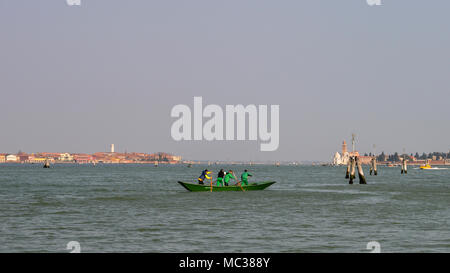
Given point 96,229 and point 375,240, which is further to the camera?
point 96,229

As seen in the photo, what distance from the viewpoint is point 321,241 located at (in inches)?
837

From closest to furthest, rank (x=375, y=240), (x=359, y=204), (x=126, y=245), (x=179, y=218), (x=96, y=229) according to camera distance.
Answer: (x=126, y=245) < (x=375, y=240) < (x=96, y=229) < (x=179, y=218) < (x=359, y=204)

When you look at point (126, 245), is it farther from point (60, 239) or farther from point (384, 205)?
point (384, 205)

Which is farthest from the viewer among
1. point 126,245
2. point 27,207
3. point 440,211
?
point 27,207

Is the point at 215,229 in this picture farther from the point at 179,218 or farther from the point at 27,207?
the point at 27,207

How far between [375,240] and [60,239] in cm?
1161

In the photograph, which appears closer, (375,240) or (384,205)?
(375,240)

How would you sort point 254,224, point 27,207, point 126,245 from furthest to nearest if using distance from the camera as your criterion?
point 27,207 < point 254,224 < point 126,245

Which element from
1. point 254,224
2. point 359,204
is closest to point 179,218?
point 254,224

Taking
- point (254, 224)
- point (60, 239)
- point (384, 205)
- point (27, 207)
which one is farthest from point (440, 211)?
point (27, 207)
